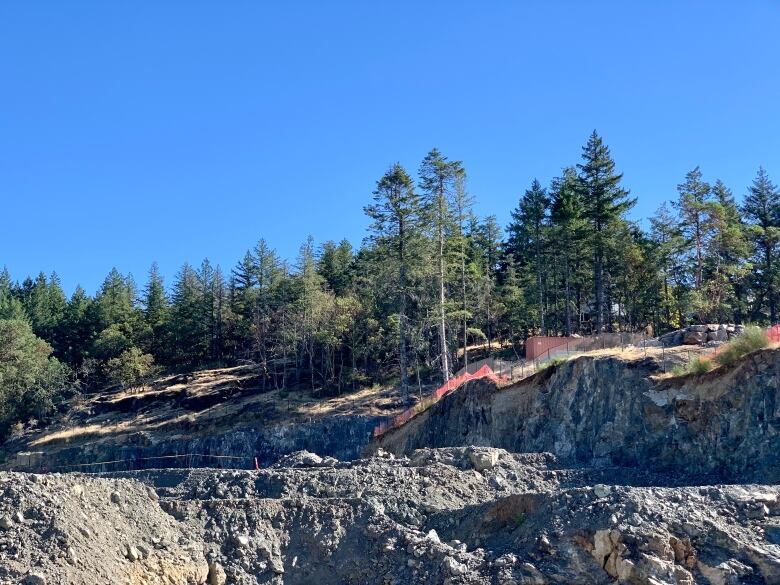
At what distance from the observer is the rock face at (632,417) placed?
24438 mm

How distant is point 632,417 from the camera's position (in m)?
27.6

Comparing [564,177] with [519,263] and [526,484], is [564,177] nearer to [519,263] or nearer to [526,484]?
[519,263]

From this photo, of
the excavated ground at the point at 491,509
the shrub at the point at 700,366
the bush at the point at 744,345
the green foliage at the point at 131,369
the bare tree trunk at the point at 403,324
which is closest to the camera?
the excavated ground at the point at 491,509

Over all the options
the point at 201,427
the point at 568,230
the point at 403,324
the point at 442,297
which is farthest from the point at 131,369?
the point at 568,230

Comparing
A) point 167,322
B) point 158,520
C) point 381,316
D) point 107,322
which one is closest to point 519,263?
point 381,316

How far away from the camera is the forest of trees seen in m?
46.1

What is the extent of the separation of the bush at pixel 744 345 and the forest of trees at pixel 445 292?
16.8 m

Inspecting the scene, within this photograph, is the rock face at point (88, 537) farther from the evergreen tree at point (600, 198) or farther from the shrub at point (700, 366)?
the evergreen tree at point (600, 198)

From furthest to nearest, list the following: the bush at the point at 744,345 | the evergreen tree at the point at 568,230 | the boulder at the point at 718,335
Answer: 1. the evergreen tree at the point at 568,230
2. the boulder at the point at 718,335
3. the bush at the point at 744,345

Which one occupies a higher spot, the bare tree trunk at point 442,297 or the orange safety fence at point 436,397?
the bare tree trunk at point 442,297

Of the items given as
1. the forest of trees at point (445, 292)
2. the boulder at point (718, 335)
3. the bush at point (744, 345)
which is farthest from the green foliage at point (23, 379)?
the bush at point (744, 345)

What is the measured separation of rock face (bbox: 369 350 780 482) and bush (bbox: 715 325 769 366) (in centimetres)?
41

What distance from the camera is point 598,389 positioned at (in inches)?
1150

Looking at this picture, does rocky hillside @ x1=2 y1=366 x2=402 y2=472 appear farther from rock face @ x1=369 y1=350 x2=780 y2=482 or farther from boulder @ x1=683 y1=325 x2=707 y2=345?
boulder @ x1=683 y1=325 x2=707 y2=345
